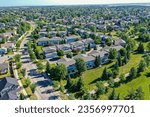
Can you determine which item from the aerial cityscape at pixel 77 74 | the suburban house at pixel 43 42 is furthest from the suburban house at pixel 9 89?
the suburban house at pixel 43 42

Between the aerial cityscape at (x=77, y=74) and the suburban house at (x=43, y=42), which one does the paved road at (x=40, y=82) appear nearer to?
the aerial cityscape at (x=77, y=74)

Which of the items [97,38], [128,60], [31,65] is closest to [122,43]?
[97,38]

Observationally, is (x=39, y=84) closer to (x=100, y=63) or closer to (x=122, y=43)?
(x=100, y=63)

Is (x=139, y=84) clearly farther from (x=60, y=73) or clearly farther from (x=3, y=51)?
(x=3, y=51)

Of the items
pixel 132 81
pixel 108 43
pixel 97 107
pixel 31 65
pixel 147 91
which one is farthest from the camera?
pixel 108 43

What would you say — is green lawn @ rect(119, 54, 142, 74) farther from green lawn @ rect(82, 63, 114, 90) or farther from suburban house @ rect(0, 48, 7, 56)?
suburban house @ rect(0, 48, 7, 56)

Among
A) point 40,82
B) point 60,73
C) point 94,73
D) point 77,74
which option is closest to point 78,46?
point 94,73
